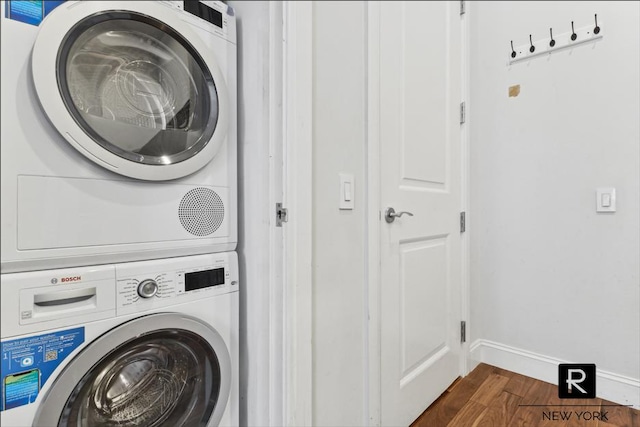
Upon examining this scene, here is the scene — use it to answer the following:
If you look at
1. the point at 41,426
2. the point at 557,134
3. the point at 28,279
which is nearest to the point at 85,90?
the point at 28,279

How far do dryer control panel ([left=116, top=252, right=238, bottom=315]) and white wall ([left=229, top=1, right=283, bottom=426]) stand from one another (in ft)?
0.29

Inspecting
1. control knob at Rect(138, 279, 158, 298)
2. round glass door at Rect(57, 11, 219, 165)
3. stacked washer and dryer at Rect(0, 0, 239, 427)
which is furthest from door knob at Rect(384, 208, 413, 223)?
control knob at Rect(138, 279, 158, 298)

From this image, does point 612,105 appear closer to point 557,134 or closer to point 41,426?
point 557,134

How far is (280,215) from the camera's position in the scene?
0.98 m

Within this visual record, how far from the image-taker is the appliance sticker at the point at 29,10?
0.72m

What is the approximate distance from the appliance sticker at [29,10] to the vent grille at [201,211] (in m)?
0.52

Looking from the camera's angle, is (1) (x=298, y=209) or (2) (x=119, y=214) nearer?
(2) (x=119, y=214)

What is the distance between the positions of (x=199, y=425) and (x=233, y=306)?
14.0 inches

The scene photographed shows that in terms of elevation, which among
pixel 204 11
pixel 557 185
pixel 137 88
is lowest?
pixel 557 185

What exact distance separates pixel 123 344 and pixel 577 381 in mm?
2057

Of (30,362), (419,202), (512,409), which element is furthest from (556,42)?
(30,362)

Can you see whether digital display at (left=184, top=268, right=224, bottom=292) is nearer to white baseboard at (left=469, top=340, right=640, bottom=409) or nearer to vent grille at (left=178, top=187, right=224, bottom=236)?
vent grille at (left=178, top=187, right=224, bottom=236)

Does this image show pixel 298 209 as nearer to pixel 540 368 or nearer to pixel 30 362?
pixel 30 362

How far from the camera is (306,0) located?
3.28 feet
